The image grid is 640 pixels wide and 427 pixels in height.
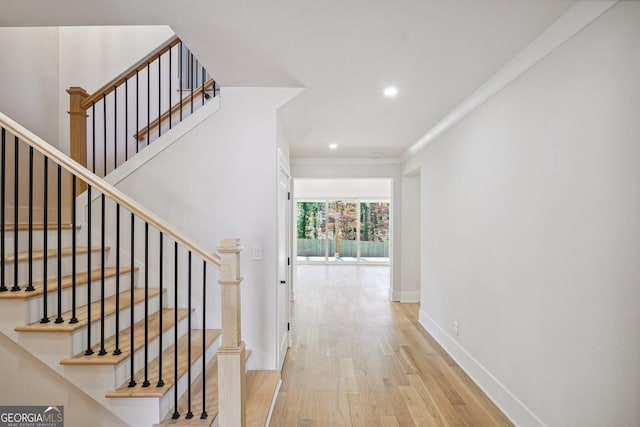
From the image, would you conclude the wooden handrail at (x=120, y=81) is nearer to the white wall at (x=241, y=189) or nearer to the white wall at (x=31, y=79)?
the white wall at (x=241, y=189)

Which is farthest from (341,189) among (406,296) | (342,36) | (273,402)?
(342,36)

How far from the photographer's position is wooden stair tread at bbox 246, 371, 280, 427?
2.33m

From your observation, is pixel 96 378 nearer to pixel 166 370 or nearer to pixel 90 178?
pixel 166 370

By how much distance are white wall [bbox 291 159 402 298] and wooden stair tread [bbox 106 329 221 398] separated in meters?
3.86

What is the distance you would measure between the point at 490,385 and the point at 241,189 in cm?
263

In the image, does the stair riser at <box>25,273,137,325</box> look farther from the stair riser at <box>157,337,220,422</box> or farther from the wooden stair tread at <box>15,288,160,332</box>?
the stair riser at <box>157,337,220,422</box>

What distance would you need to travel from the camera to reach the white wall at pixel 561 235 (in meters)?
1.57

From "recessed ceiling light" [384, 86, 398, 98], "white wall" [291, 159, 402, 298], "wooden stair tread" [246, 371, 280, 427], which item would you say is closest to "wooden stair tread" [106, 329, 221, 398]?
"wooden stair tread" [246, 371, 280, 427]

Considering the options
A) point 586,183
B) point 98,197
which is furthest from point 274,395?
point 586,183

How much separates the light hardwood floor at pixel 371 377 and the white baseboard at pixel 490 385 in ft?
0.19

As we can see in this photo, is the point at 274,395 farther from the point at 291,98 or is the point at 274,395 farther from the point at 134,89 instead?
the point at 134,89

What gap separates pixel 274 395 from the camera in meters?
2.71

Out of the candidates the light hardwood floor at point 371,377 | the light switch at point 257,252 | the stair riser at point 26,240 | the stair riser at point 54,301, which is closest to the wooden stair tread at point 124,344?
the stair riser at point 54,301

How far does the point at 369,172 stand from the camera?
20.6 ft
